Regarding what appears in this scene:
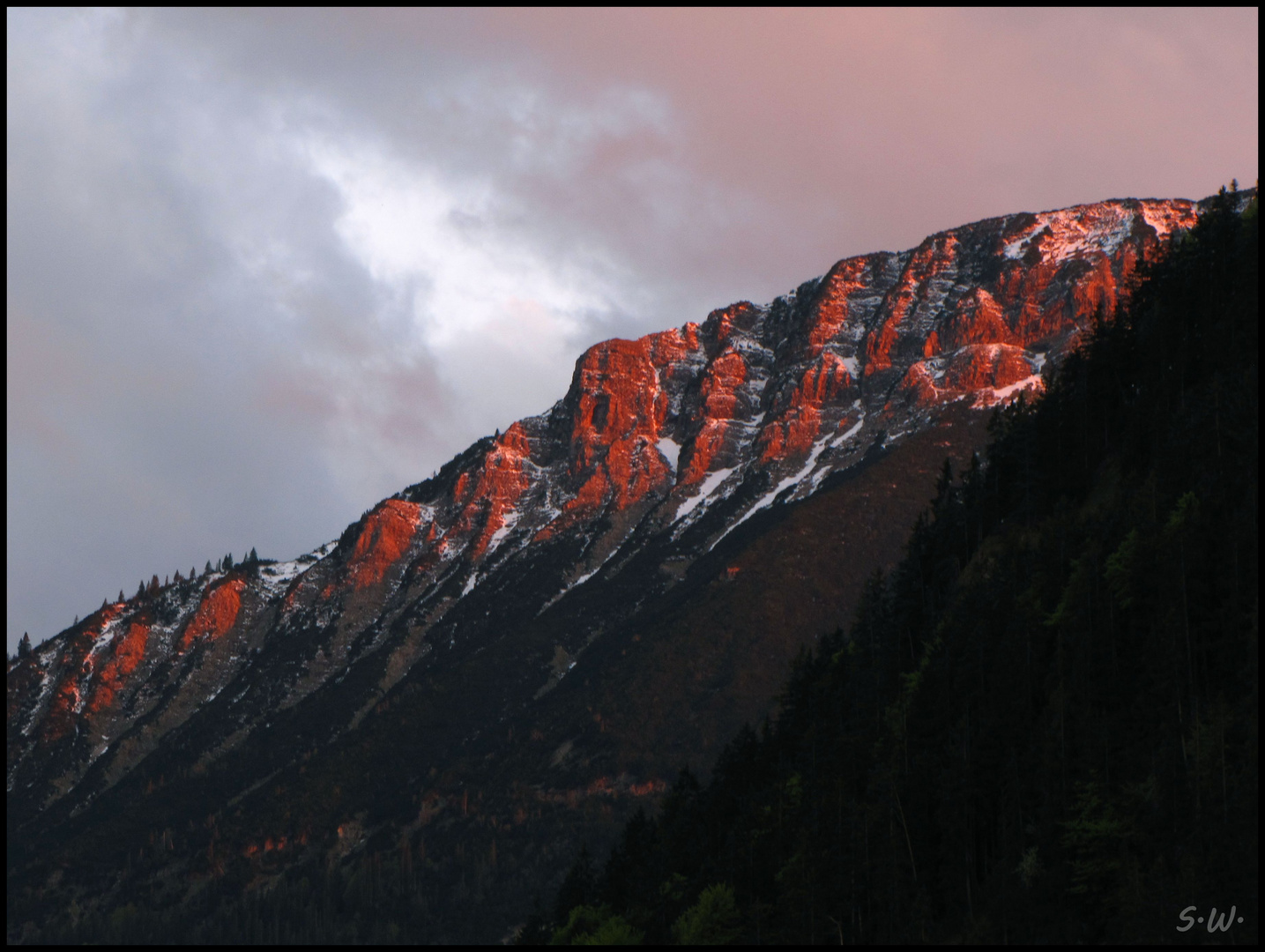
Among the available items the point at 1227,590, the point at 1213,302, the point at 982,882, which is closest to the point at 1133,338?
the point at 1213,302

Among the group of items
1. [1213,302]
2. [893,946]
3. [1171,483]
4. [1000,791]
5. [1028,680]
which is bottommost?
[893,946]

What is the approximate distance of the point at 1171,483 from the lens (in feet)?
342

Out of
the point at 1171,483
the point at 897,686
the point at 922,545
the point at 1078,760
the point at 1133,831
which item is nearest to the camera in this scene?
the point at 1133,831

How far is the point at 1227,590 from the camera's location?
295ft

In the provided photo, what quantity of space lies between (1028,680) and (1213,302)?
1592 inches

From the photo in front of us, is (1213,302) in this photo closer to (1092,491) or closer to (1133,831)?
(1092,491)

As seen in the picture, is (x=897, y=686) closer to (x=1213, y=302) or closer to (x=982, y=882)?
(x=982, y=882)

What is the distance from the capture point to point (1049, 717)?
9469 cm

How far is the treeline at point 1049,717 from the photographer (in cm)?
8200

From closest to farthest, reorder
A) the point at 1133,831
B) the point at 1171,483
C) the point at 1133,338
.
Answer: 1. the point at 1133,831
2. the point at 1171,483
3. the point at 1133,338

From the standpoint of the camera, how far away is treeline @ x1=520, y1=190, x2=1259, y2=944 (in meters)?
82.0

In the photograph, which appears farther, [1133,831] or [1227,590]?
[1227,590]

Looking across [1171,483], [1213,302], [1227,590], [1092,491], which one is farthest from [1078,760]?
[1213,302]

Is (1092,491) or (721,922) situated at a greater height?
(1092,491)
